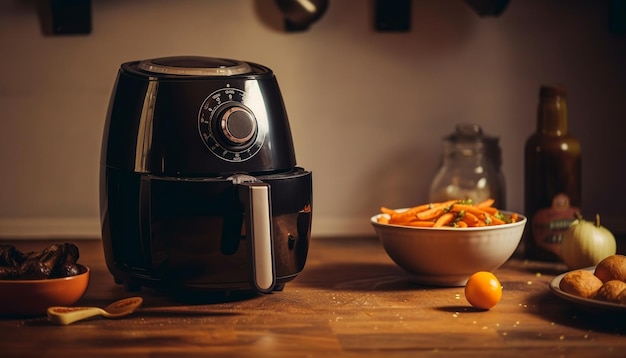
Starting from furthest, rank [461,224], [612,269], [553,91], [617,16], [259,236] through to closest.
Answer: [617,16] → [553,91] → [461,224] → [612,269] → [259,236]

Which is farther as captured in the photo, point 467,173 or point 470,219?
point 467,173

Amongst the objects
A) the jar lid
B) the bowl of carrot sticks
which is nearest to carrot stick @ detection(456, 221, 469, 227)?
the bowl of carrot sticks

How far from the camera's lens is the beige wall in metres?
1.77

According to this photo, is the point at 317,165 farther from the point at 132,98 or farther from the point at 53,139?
the point at 132,98

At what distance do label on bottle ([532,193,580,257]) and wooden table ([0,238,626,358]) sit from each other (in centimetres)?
16

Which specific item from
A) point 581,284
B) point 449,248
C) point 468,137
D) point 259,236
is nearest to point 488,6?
point 468,137

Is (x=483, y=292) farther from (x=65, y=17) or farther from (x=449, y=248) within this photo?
(x=65, y=17)

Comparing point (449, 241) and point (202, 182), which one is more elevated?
Answer: point (202, 182)

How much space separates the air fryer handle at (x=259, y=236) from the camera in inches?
43.8

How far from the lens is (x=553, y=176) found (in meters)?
1.54

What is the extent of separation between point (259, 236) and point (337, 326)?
14 cm

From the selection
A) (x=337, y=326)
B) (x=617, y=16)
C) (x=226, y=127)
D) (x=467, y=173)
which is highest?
(x=617, y=16)

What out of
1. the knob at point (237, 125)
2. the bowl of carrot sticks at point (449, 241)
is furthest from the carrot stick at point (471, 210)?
the knob at point (237, 125)

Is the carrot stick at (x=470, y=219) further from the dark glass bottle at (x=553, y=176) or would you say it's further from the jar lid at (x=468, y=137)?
the jar lid at (x=468, y=137)
